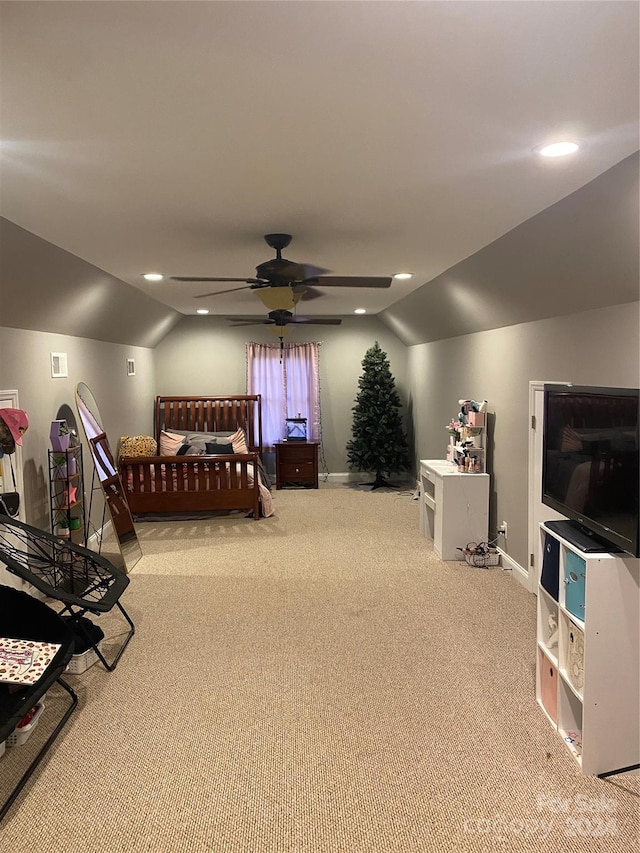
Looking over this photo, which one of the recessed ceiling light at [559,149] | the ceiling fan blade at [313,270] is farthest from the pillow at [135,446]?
the recessed ceiling light at [559,149]

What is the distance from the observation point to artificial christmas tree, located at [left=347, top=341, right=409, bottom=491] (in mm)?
7574

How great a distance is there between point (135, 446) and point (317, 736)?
445 cm

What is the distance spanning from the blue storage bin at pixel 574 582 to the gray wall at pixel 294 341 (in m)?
5.91

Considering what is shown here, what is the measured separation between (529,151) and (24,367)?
3516 millimetres

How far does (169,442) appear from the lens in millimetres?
7145

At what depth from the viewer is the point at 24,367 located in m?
4.00

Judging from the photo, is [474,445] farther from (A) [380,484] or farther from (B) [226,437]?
(B) [226,437]

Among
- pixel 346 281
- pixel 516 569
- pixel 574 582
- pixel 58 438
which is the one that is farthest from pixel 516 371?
pixel 58 438

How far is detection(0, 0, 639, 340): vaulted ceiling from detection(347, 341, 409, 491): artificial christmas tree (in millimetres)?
4419

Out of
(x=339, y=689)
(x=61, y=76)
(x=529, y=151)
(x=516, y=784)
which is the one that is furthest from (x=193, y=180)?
(x=516, y=784)

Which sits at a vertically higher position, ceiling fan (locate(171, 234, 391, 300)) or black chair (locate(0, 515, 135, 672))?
ceiling fan (locate(171, 234, 391, 300))

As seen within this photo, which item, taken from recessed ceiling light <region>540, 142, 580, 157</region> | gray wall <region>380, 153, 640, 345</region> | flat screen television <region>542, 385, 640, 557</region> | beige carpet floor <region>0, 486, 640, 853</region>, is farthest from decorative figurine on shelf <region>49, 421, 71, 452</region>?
recessed ceiling light <region>540, 142, 580, 157</region>

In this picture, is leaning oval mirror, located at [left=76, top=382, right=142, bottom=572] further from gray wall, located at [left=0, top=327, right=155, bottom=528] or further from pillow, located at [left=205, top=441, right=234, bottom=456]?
pillow, located at [left=205, top=441, right=234, bottom=456]

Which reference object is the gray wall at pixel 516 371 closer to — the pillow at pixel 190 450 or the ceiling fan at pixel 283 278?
the ceiling fan at pixel 283 278
